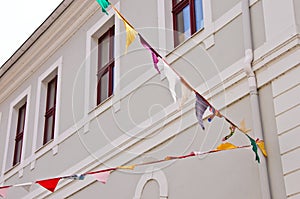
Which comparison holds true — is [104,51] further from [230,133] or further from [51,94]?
[230,133]

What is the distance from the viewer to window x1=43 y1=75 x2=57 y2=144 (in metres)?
11.8

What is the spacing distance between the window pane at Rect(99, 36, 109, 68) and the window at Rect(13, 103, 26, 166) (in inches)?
133

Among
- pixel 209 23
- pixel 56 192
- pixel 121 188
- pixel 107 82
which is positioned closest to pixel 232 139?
pixel 209 23

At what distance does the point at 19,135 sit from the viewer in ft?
43.8

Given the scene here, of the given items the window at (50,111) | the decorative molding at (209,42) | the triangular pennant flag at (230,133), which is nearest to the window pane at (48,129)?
the window at (50,111)

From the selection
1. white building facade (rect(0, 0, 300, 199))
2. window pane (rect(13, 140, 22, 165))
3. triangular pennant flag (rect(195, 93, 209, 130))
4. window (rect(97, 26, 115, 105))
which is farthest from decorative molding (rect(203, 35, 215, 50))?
window pane (rect(13, 140, 22, 165))

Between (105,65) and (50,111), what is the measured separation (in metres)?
2.15

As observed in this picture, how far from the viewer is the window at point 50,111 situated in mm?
11844

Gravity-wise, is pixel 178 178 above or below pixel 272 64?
below

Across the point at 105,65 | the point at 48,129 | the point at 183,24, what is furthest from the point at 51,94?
the point at 183,24

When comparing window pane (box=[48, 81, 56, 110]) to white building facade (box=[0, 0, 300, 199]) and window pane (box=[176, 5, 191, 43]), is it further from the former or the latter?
window pane (box=[176, 5, 191, 43])

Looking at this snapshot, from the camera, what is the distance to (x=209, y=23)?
7973 millimetres

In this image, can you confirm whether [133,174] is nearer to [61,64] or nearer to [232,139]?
[232,139]

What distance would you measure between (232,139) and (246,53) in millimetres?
1044
